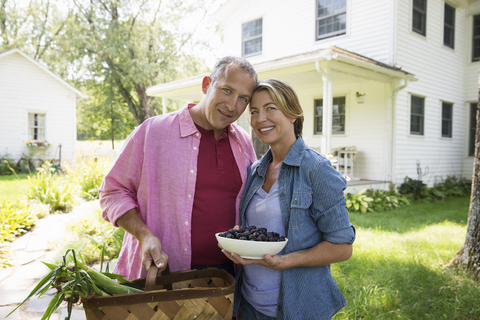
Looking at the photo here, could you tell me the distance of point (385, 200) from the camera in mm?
8750

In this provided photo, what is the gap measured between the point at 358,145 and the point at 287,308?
9.37 meters

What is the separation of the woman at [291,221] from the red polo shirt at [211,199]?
0.38 ft

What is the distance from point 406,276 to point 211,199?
2.89 meters

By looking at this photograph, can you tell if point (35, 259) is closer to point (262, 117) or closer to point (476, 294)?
point (262, 117)

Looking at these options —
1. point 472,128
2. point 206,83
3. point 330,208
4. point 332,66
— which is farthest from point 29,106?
point 472,128

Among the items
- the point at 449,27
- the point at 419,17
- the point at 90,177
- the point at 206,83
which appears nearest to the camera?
the point at 206,83

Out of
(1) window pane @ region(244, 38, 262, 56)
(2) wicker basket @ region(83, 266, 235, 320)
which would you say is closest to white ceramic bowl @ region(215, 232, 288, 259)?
(2) wicker basket @ region(83, 266, 235, 320)

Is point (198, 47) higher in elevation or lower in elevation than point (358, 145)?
higher

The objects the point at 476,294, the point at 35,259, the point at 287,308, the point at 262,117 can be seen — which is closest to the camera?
the point at 287,308

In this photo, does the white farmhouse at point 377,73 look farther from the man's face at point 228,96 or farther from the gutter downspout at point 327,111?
the man's face at point 228,96

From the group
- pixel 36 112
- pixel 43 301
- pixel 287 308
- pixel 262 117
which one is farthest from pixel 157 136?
pixel 36 112

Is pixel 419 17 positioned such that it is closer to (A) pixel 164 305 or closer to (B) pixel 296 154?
(B) pixel 296 154

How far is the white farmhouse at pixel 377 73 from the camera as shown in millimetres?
9367

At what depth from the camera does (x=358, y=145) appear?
33.8ft
